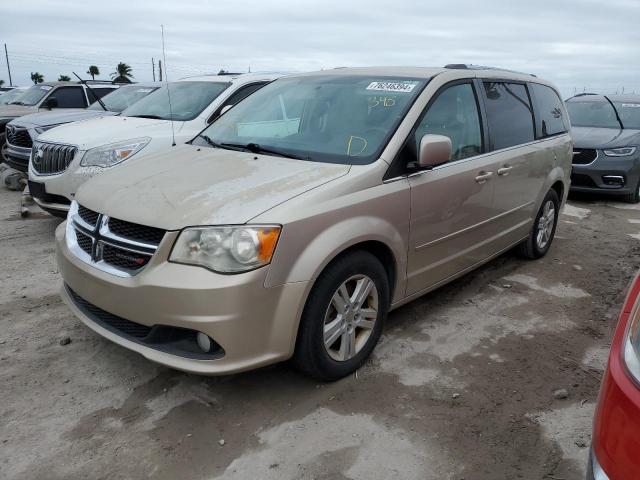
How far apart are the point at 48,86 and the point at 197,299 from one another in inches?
424

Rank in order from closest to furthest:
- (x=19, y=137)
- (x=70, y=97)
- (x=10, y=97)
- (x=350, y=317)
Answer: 1. (x=350, y=317)
2. (x=19, y=137)
3. (x=70, y=97)
4. (x=10, y=97)

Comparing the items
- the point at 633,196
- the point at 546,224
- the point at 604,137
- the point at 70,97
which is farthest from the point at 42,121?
the point at 633,196

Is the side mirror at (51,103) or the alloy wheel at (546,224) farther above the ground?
the side mirror at (51,103)

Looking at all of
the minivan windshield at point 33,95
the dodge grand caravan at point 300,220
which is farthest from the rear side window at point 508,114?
the minivan windshield at point 33,95

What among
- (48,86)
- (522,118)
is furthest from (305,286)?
(48,86)

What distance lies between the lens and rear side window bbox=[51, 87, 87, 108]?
11.0 m

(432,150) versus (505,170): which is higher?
(432,150)

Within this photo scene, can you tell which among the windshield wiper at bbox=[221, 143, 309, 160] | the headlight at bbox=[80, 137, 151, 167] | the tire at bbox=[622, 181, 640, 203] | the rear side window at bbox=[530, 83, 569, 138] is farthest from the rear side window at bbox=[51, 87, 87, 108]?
the tire at bbox=[622, 181, 640, 203]

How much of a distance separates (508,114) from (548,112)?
1.05 m

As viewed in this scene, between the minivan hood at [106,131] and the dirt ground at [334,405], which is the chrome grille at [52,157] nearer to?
the minivan hood at [106,131]

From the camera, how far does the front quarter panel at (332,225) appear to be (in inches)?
106

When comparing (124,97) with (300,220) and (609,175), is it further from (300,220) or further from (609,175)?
(609,175)

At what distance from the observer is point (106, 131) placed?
238 inches

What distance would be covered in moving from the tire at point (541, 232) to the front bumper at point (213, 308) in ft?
11.1
